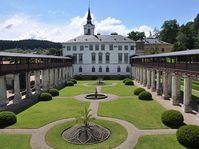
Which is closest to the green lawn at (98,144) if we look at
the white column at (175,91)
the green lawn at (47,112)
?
the green lawn at (47,112)

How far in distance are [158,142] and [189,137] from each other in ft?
8.02

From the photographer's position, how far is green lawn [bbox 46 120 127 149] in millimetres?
17906

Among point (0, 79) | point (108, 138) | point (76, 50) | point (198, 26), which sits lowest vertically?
point (108, 138)

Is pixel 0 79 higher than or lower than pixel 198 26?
lower

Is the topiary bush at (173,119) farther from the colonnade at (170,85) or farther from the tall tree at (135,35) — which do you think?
the tall tree at (135,35)

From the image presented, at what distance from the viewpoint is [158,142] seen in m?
18.5

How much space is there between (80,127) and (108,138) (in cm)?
294

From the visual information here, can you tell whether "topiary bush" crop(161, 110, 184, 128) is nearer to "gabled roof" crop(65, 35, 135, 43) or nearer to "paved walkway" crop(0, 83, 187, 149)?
"paved walkway" crop(0, 83, 187, 149)

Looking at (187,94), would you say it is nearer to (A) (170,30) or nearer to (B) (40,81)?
(B) (40,81)

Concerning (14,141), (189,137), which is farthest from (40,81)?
(189,137)

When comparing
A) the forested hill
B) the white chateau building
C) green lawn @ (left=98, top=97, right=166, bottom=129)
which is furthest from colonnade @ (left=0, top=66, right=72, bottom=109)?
the forested hill

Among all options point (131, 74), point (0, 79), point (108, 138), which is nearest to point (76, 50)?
point (131, 74)

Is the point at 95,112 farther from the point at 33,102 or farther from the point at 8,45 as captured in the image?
the point at 8,45

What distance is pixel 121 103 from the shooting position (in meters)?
33.9
